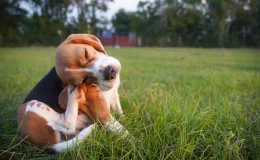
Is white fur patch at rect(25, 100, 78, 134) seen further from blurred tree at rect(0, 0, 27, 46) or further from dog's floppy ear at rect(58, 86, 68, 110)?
blurred tree at rect(0, 0, 27, 46)

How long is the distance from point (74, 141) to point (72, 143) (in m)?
0.02

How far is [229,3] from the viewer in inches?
669

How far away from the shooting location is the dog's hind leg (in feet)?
5.52

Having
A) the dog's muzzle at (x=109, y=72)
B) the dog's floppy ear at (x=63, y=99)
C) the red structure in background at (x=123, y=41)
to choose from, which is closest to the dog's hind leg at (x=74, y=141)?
the dog's floppy ear at (x=63, y=99)

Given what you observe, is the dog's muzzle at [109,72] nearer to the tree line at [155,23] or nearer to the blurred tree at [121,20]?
the tree line at [155,23]

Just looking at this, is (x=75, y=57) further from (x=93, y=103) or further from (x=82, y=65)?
(x=93, y=103)

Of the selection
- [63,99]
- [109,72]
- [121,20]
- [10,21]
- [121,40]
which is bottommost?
[63,99]

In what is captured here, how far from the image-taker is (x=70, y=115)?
5.69 feet

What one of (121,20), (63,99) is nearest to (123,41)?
(121,20)

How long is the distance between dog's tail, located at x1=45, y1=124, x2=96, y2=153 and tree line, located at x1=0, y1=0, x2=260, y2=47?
1246 centimetres

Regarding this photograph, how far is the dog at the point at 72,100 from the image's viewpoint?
65.7 inches

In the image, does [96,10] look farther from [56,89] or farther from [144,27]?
[56,89]

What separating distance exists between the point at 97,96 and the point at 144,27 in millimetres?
28288

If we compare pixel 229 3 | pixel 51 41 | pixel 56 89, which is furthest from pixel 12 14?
pixel 56 89
